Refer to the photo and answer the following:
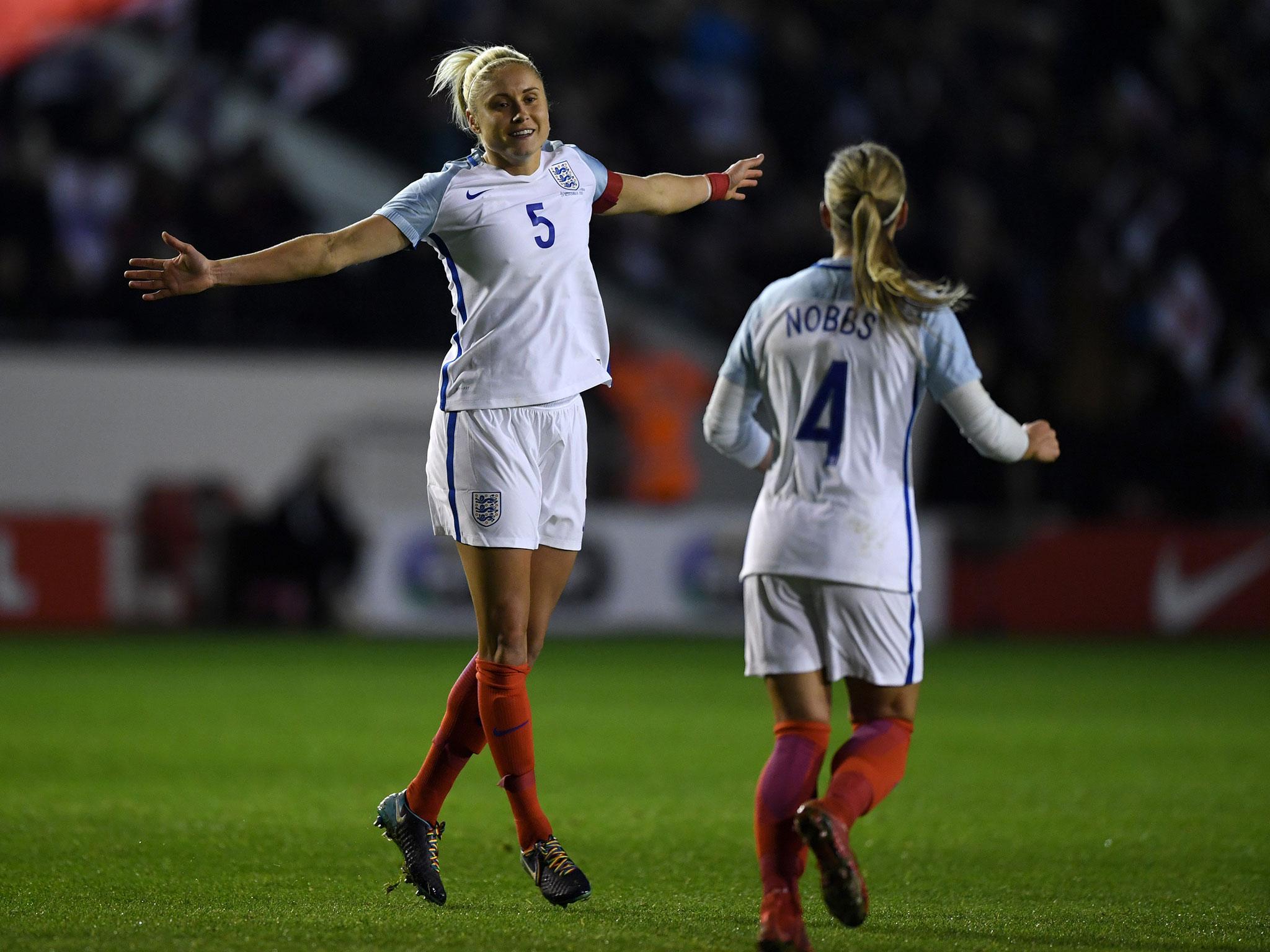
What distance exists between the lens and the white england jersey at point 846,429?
4.11m

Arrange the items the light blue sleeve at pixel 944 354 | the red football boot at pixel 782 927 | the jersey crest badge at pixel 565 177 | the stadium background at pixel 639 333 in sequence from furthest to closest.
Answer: the stadium background at pixel 639 333
the jersey crest badge at pixel 565 177
the light blue sleeve at pixel 944 354
the red football boot at pixel 782 927

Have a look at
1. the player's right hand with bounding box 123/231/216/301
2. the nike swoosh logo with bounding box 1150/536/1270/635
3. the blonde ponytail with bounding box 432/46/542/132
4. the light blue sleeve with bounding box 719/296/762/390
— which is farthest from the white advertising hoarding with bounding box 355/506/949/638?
the player's right hand with bounding box 123/231/216/301

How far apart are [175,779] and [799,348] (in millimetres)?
3858

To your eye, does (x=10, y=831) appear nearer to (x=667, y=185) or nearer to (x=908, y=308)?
(x=667, y=185)

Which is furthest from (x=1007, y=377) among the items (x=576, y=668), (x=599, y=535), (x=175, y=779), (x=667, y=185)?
(x=667, y=185)

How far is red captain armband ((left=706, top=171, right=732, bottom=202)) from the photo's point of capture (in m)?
4.96

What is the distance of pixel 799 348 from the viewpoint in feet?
13.8

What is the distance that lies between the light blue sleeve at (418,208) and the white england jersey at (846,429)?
0.93 m

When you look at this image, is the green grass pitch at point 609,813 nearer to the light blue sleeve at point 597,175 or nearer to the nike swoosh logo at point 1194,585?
the light blue sleeve at point 597,175

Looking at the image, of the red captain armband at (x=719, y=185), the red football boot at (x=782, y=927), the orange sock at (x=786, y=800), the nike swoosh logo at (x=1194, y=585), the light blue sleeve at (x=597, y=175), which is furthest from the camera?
the nike swoosh logo at (x=1194, y=585)

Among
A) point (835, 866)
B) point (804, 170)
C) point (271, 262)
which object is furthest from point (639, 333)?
point (835, 866)

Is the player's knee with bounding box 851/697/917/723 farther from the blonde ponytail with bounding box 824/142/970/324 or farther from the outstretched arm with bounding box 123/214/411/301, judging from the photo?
the outstretched arm with bounding box 123/214/411/301

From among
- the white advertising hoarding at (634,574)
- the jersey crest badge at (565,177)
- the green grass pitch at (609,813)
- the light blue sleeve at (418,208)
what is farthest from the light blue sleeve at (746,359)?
the white advertising hoarding at (634,574)

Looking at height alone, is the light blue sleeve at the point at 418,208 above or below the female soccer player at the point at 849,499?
above
